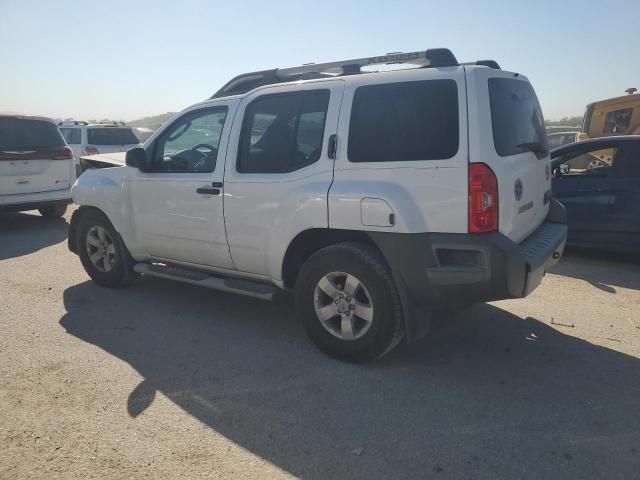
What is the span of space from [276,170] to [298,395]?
1.68m

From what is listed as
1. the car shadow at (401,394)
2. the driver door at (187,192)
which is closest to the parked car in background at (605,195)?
the car shadow at (401,394)

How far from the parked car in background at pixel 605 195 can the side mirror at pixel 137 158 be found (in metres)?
5.14

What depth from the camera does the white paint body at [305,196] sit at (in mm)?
3162

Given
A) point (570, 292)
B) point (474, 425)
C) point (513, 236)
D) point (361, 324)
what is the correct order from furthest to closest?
point (570, 292) < point (361, 324) < point (513, 236) < point (474, 425)

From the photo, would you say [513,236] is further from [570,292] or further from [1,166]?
[1,166]

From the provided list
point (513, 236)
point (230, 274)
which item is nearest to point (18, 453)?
point (230, 274)

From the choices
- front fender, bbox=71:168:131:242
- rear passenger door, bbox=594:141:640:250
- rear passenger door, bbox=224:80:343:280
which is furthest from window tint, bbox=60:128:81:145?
rear passenger door, bbox=594:141:640:250

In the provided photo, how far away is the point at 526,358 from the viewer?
3.76 m

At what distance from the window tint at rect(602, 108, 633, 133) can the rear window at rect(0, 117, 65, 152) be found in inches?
516

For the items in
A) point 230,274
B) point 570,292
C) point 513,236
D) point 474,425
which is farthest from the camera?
point 570,292

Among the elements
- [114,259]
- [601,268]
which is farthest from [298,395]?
[601,268]

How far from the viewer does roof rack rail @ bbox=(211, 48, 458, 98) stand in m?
3.56

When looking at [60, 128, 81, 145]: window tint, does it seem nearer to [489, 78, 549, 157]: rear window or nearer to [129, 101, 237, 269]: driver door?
[129, 101, 237, 269]: driver door

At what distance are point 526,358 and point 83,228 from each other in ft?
14.9
